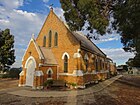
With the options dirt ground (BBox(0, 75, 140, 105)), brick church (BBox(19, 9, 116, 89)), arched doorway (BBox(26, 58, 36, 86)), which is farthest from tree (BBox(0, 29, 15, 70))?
dirt ground (BBox(0, 75, 140, 105))

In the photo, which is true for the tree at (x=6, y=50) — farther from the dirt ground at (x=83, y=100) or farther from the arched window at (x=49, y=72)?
the dirt ground at (x=83, y=100)

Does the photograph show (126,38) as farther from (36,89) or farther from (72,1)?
(36,89)

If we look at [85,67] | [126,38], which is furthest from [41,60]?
[126,38]

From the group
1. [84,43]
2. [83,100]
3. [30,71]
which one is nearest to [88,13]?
[83,100]

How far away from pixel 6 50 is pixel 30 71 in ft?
60.2

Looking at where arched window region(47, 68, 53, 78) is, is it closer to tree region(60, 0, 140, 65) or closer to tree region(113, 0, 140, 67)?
tree region(60, 0, 140, 65)

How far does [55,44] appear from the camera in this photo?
24.4 metres

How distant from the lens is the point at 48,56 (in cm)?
2278

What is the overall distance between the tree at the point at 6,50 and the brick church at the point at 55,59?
48.0 ft

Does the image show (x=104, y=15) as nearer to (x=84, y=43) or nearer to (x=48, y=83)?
(x=48, y=83)

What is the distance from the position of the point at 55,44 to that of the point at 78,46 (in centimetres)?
443

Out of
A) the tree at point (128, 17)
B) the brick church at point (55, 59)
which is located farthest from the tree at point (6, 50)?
the tree at point (128, 17)

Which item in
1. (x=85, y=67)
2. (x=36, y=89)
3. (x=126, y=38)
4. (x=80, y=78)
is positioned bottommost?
(x=36, y=89)

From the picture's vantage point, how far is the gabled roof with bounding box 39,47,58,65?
72.2 ft
